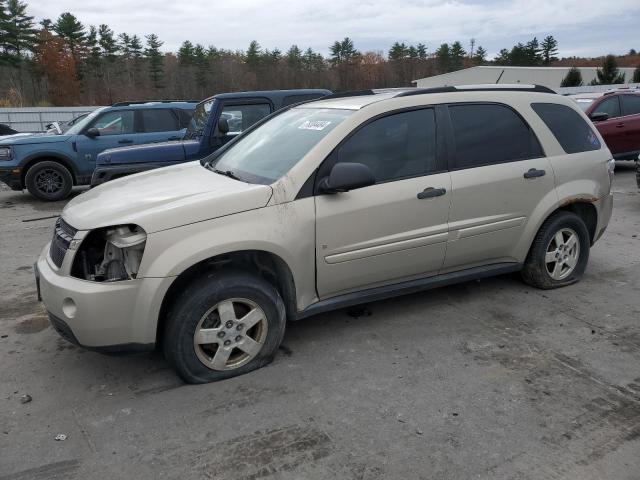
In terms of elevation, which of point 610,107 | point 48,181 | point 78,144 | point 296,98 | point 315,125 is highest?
point 296,98

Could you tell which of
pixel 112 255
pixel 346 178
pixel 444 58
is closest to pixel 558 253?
pixel 346 178

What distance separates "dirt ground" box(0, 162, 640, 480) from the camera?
8.68ft

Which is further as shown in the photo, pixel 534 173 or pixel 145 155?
pixel 145 155

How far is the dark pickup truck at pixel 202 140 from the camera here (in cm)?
743

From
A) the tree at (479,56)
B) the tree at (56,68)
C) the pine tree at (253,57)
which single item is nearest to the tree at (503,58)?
the tree at (479,56)

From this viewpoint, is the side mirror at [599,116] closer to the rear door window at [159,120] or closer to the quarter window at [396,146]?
the rear door window at [159,120]

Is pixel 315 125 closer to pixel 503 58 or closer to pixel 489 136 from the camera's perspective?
pixel 489 136

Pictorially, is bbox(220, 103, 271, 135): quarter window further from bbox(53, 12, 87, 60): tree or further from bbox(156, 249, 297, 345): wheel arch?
bbox(53, 12, 87, 60): tree

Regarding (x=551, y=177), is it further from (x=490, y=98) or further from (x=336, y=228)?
(x=336, y=228)

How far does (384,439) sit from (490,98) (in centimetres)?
293

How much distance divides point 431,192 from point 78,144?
854 centimetres

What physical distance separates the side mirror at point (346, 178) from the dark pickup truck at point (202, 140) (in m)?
4.18

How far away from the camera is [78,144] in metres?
10.3

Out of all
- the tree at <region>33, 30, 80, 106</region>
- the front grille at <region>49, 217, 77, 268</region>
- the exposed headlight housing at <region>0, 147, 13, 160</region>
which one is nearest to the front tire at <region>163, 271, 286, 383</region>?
the front grille at <region>49, 217, 77, 268</region>
